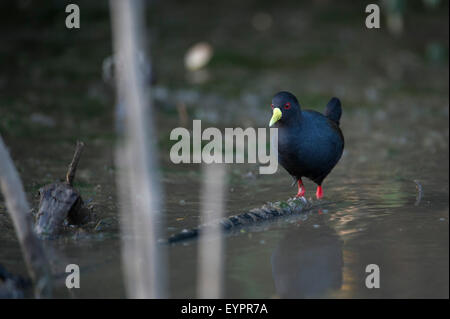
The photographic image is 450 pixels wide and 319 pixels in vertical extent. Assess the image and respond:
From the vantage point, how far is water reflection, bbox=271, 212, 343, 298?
13.8 feet

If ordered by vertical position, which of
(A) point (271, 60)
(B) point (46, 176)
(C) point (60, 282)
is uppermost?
(A) point (271, 60)

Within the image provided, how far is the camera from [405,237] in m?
5.00

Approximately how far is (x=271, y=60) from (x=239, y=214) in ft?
29.5

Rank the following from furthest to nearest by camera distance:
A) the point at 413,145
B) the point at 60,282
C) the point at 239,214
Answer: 1. the point at 413,145
2. the point at 239,214
3. the point at 60,282

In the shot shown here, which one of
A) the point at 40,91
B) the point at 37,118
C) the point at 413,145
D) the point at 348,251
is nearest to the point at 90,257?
the point at 348,251

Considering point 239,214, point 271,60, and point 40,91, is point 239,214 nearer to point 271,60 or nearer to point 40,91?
point 40,91

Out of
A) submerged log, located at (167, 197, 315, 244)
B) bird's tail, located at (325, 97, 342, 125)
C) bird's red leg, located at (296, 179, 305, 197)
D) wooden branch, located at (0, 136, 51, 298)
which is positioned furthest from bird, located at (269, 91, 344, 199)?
wooden branch, located at (0, 136, 51, 298)

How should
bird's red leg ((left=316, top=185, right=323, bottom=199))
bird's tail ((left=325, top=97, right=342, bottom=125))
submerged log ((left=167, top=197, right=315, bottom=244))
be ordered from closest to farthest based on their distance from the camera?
1. submerged log ((left=167, top=197, right=315, bottom=244))
2. bird's red leg ((left=316, top=185, right=323, bottom=199))
3. bird's tail ((left=325, top=97, right=342, bottom=125))

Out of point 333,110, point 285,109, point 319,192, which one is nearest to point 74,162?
point 285,109

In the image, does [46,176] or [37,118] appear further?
[37,118]

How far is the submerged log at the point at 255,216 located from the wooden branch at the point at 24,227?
1.06 metres

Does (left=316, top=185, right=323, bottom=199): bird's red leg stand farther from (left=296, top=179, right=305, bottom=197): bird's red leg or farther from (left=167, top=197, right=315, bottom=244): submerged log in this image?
(left=167, top=197, right=315, bottom=244): submerged log

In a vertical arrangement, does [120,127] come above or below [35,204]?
above

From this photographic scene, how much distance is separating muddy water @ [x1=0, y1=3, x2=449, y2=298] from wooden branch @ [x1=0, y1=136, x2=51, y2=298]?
5.0 inches
